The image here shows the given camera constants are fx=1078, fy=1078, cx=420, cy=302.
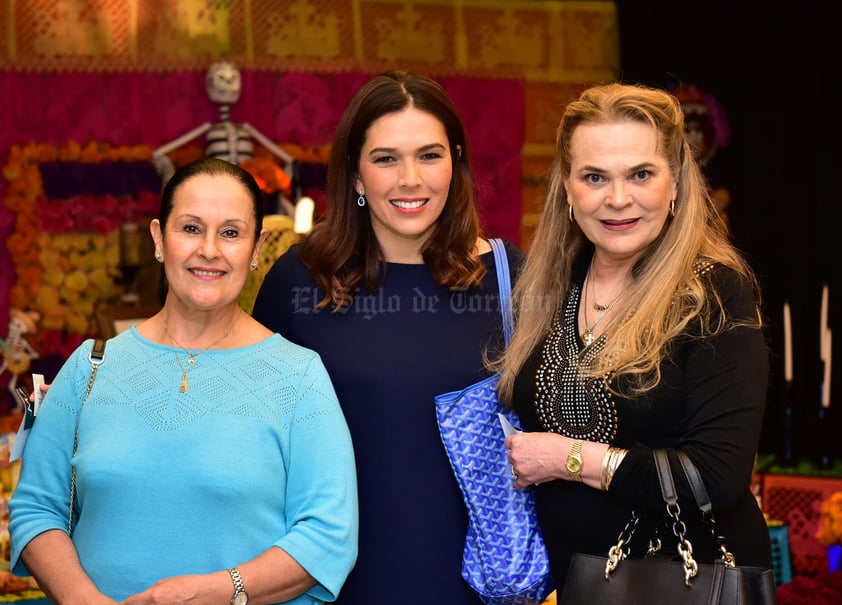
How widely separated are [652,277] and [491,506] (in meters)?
0.65

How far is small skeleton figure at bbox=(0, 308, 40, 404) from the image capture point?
5879 mm

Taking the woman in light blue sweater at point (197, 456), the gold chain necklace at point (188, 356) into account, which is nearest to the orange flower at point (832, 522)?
the woman in light blue sweater at point (197, 456)

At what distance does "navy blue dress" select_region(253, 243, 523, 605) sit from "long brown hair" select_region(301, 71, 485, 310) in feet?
0.42

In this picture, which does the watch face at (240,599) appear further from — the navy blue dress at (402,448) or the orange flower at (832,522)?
the orange flower at (832,522)

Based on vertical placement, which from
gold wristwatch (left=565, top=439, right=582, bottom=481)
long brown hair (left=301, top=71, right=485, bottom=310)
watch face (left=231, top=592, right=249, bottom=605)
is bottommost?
watch face (left=231, top=592, right=249, bottom=605)

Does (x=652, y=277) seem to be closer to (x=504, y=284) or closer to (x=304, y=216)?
(x=504, y=284)

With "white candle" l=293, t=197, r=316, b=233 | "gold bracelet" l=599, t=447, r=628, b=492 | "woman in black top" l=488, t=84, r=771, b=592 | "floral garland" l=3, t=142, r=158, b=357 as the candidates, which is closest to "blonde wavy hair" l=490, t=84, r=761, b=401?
"woman in black top" l=488, t=84, r=771, b=592

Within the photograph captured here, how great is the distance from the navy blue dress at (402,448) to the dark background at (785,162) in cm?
315

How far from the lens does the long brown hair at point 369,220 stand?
8.64 ft

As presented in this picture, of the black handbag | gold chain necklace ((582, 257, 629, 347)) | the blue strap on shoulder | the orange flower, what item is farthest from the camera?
the orange flower

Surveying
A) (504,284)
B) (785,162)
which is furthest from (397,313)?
(785,162)

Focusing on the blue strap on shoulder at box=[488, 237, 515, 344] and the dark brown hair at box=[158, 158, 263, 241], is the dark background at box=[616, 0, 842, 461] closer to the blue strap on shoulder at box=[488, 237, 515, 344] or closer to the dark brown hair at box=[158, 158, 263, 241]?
the blue strap on shoulder at box=[488, 237, 515, 344]

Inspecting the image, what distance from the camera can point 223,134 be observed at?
634 cm

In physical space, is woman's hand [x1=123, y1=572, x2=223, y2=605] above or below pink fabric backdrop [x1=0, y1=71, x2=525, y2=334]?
below
